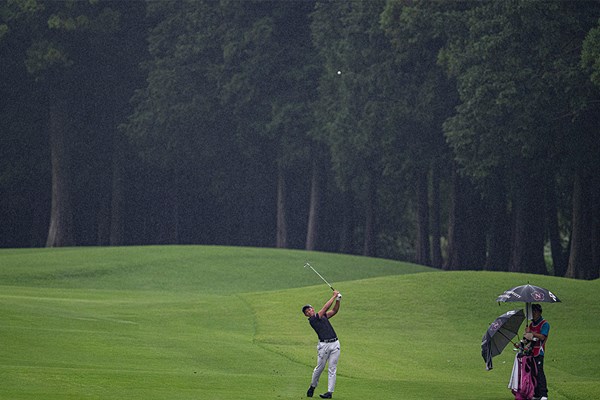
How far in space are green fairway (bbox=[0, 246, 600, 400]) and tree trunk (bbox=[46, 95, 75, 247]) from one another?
15881 mm

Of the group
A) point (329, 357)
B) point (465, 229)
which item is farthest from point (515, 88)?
point (329, 357)

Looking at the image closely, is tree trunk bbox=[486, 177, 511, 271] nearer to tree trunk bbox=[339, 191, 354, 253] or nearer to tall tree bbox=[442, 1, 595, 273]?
tall tree bbox=[442, 1, 595, 273]

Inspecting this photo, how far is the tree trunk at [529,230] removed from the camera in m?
62.8

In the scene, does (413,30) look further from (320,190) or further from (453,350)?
(453,350)

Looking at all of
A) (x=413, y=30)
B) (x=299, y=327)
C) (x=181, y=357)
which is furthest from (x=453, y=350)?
(x=413, y=30)

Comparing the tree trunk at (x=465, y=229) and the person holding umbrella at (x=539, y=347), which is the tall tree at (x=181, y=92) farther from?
the person holding umbrella at (x=539, y=347)

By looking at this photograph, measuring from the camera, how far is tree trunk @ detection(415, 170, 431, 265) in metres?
71.9

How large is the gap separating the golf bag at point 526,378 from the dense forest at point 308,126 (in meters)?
26.8

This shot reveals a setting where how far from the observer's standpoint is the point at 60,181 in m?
79.1

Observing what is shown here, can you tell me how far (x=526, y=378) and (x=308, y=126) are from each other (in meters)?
52.0

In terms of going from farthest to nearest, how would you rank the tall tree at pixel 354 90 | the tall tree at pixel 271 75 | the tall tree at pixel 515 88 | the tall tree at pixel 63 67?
the tall tree at pixel 271 75 → the tall tree at pixel 63 67 → the tall tree at pixel 354 90 → the tall tree at pixel 515 88

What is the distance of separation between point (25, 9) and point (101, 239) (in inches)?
768

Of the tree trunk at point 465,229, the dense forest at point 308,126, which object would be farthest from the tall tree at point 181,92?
the tree trunk at point 465,229

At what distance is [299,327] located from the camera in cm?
4153
